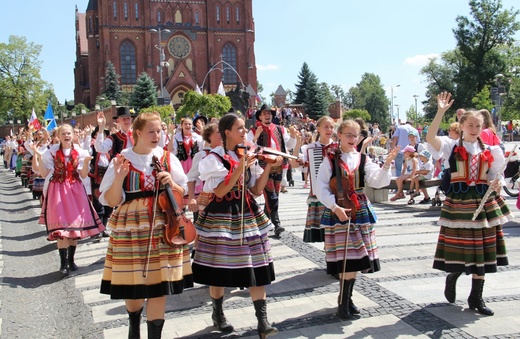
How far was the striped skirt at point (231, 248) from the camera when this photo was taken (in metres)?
4.61

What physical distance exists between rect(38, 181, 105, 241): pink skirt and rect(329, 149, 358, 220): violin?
435cm

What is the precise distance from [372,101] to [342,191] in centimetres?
10346

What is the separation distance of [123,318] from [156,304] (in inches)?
59.2

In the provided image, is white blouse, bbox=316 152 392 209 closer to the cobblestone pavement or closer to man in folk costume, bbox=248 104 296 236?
the cobblestone pavement

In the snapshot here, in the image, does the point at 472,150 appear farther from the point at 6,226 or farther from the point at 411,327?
the point at 6,226

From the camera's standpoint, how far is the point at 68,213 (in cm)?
802

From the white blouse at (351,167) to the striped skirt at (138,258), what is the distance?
57.1 inches

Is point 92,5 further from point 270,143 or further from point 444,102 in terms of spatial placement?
point 444,102

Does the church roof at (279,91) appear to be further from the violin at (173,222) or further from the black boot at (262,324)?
the violin at (173,222)

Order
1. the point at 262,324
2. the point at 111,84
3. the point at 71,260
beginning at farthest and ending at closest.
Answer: the point at 111,84 → the point at 71,260 → the point at 262,324

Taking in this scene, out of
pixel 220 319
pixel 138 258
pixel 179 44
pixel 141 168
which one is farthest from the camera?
pixel 179 44

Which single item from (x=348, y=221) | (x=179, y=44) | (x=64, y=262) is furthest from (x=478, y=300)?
(x=179, y=44)

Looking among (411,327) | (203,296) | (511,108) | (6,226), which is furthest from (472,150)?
(511,108)

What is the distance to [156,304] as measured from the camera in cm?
431
